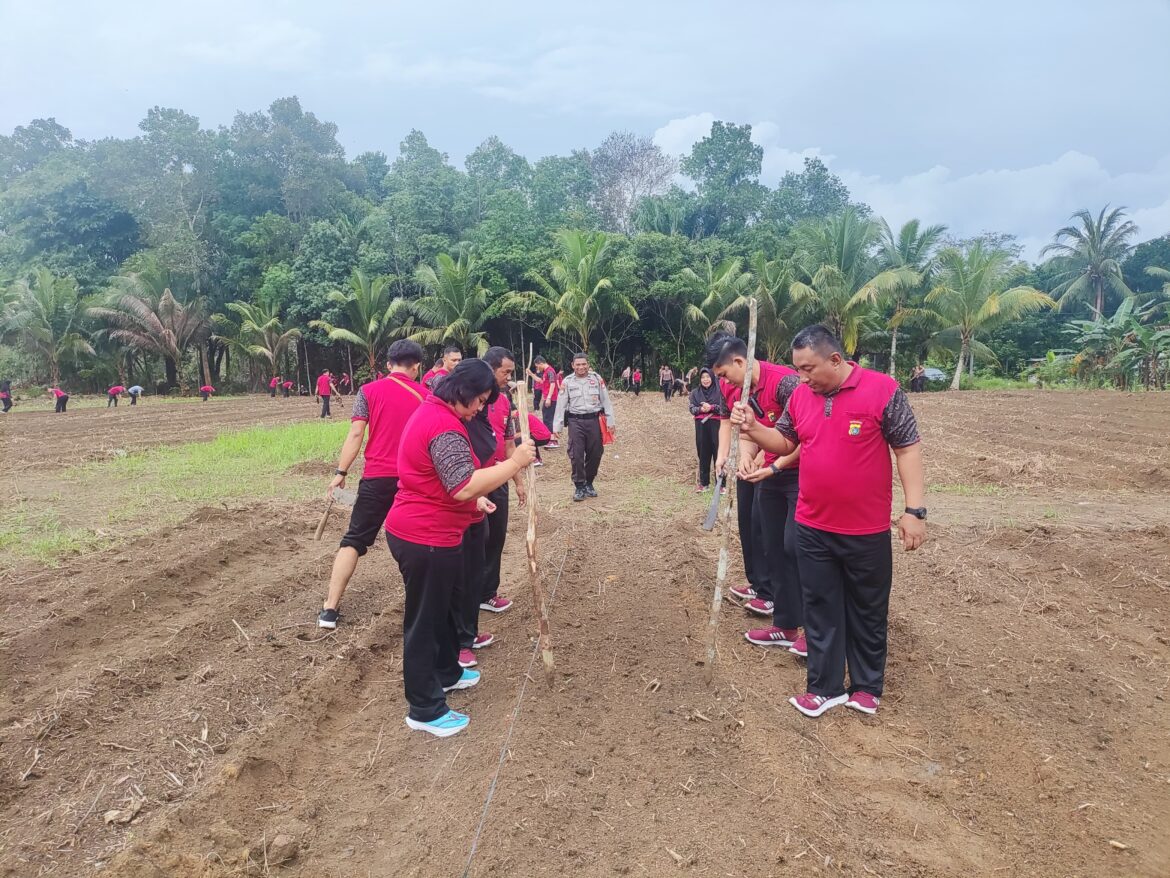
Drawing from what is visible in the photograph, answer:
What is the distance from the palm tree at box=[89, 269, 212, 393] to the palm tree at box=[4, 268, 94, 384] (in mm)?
1060

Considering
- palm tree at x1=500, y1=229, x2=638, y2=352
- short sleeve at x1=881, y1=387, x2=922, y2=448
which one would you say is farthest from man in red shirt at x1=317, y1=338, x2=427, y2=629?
palm tree at x1=500, y1=229, x2=638, y2=352

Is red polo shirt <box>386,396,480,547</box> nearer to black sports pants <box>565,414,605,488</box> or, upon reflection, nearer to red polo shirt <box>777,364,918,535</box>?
red polo shirt <box>777,364,918,535</box>

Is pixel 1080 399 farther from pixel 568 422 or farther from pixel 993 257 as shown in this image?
pixel 568 422

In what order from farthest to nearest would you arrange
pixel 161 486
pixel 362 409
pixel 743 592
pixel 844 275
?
pixel 844 275
pixel 161 486
pixel 743 592
pixel 362 409

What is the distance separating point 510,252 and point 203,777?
2529 cm

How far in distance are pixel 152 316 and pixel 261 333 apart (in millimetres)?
4106

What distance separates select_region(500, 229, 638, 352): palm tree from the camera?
24.1m

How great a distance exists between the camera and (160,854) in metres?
2.42

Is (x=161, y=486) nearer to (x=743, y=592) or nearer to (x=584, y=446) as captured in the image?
(x=584, y=446)

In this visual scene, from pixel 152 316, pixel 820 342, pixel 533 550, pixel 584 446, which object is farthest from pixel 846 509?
pixel 152 316

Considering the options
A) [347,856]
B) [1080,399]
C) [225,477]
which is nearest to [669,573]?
[347,856]

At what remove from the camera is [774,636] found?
4.23 meters

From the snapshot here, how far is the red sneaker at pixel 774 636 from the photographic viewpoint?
4203 mm

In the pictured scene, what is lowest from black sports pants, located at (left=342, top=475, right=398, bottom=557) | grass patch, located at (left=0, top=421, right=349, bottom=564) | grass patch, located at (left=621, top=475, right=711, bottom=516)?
grass patch, located at (left=0, top=421, right=349, bottom=564)
